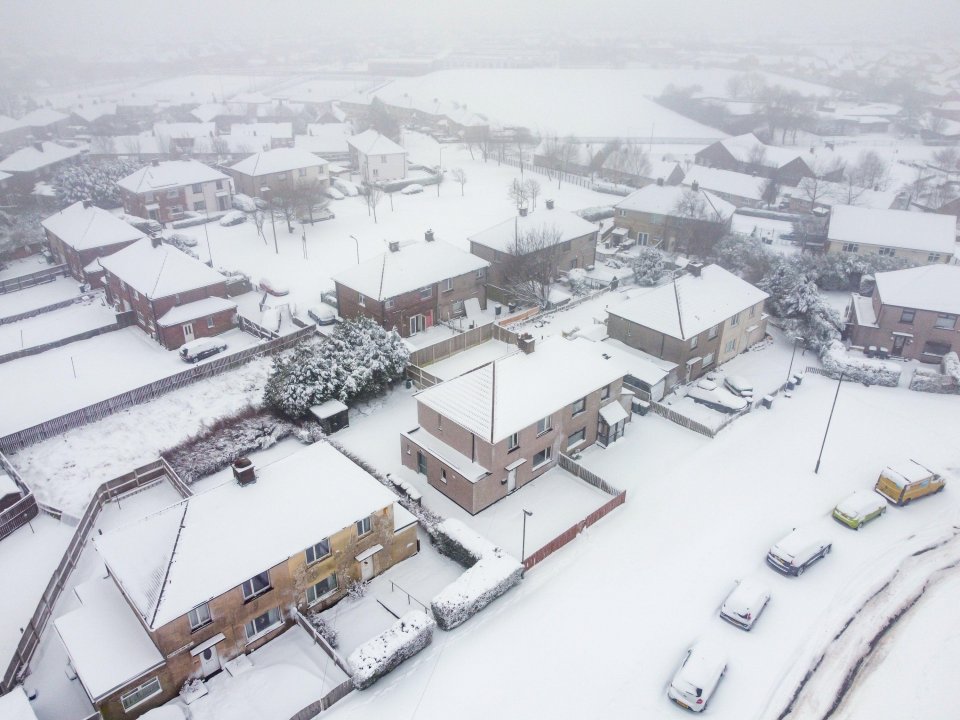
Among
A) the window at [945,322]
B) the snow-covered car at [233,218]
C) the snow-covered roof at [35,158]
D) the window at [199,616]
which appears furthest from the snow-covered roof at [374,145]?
the window at [199,616]

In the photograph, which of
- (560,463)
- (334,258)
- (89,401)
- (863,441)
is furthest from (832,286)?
(89,401)

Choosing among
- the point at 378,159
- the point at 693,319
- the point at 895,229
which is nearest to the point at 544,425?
the point at 693,319

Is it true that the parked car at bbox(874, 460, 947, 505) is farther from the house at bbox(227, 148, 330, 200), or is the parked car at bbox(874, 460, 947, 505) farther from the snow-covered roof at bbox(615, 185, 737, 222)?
the house at bbox(227, 148, 330, 200)

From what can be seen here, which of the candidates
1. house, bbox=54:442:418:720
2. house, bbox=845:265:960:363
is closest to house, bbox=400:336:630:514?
house, bbox=54:442:418:720

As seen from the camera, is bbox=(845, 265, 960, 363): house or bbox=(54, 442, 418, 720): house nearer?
bbox=(54, 442, 418, 720): house

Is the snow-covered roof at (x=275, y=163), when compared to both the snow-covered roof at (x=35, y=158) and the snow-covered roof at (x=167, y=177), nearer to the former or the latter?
the snow-covered roof at (x=167, y=177)

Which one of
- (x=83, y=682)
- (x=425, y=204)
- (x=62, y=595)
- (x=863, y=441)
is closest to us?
(x=83, y=682)

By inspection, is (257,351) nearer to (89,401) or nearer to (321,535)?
(89,401)
